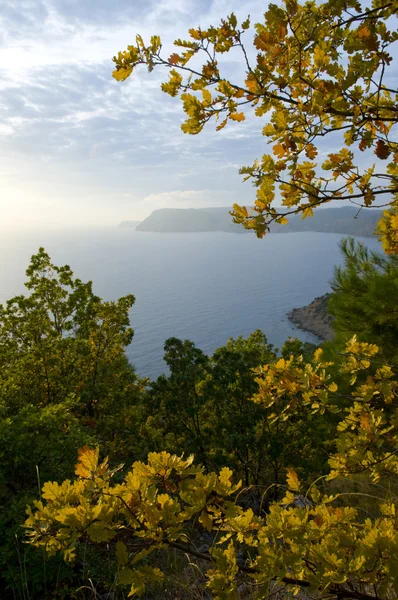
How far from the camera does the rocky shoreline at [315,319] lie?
55656 millimetres

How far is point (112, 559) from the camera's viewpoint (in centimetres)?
474

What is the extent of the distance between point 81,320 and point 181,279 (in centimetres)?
9246

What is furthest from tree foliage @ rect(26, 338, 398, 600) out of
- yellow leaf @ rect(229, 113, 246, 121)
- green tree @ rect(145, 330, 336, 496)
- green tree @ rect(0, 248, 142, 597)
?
green tree @ rect(145, 330, 336, 496)

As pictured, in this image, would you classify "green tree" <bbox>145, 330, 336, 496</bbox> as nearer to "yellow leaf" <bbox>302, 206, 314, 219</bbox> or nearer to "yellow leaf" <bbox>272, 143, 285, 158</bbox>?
"yellow leaf" <bbox>302, 206, 314, 219</bbox>

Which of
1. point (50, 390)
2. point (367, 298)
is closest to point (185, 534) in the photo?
point (367, 298)

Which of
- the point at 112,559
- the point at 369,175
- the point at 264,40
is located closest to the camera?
the point at 264,40

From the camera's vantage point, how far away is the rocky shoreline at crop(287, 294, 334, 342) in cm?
5566

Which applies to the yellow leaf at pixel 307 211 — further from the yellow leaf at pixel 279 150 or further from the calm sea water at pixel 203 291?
the calm sea water at pixel 203 291

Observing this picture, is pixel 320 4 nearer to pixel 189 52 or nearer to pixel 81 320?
pixel 189 52

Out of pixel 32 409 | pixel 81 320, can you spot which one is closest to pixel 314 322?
pixel 81 320

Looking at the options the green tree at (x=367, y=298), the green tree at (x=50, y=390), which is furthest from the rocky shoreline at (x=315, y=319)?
the green tree at (x=367, y=298)

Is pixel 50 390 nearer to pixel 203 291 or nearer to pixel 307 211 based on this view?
pixel 307 211

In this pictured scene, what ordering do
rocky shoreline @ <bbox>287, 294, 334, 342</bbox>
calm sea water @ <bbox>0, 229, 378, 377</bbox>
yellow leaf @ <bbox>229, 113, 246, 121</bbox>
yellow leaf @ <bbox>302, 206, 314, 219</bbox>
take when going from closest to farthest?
yellow leaf @ <bbox>229, 113, 246, 121</bbox> < yellow leaf @ <bbox>302, 206, 314, 219</bbox> < rocky shoreline @ <bbox>287, 294, 334, 342</bbox> < calm sea water @ <bbox>0, 229, 378, 377</bbox>

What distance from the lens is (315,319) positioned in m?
60.8
